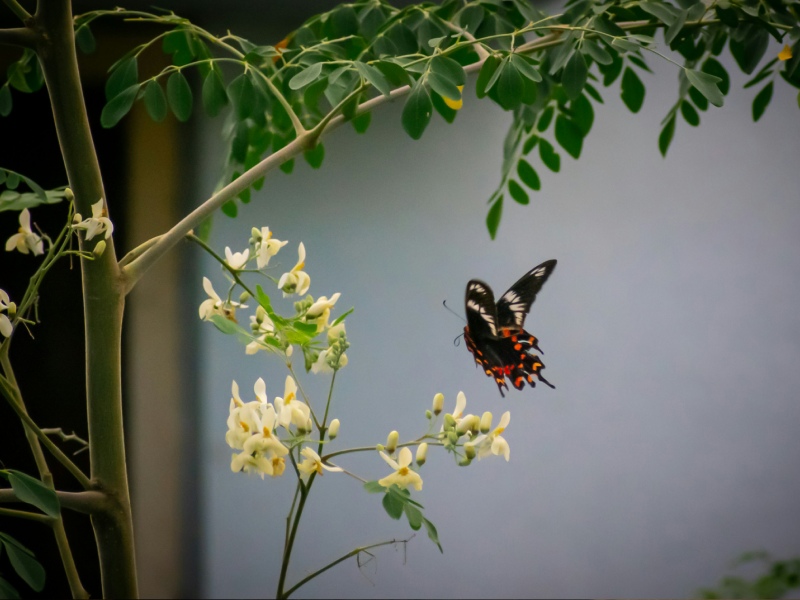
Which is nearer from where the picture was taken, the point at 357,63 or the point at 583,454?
the point at 357,63

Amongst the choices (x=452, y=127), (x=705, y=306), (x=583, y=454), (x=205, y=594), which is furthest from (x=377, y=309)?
(x=205, y=594)

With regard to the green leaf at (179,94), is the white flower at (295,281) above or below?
below

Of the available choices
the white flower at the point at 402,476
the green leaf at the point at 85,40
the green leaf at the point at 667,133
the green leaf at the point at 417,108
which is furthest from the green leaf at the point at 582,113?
the green leaf at the point at 85,40

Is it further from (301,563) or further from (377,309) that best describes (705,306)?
(301,563)

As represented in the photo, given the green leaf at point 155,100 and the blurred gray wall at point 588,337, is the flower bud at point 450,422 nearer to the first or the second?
the blurred gray wall at point 588,337

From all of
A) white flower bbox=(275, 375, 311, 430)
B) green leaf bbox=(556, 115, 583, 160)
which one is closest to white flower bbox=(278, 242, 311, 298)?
white flower bbox=(275, 375, 311, 430)

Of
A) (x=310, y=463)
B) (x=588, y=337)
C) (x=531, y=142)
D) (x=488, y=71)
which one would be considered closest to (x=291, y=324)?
(x=310, y=463)
